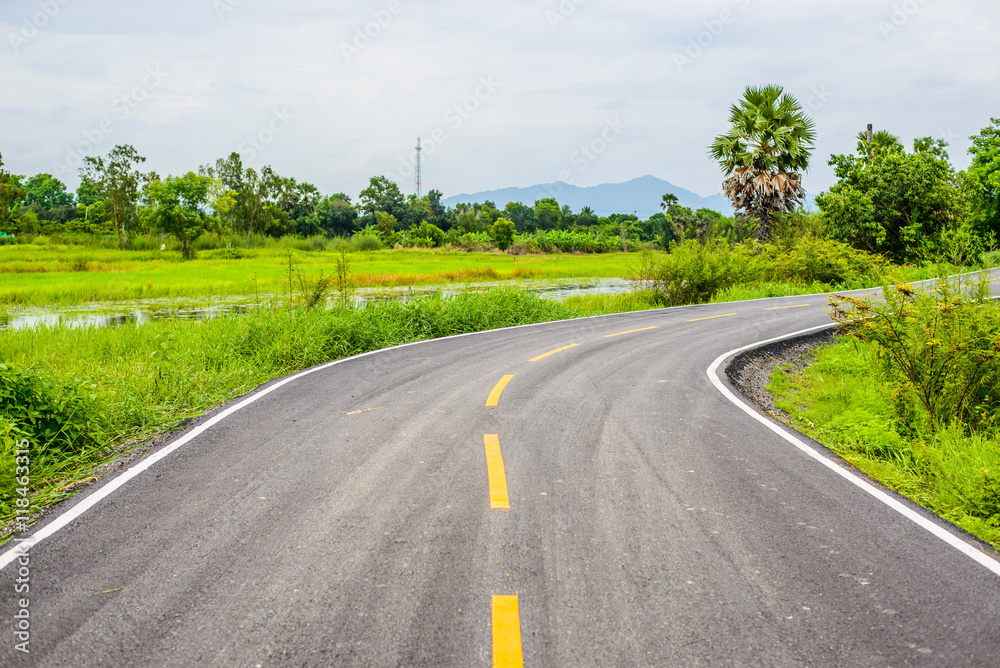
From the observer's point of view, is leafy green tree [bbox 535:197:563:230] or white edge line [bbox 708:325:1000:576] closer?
white edge line [bbox 708:325:1000:576]

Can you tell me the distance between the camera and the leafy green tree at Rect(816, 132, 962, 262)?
33.1m

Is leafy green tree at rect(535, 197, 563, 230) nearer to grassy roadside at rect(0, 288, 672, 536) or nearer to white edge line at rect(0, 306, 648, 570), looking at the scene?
grassy roadside at rect(0, 288, 672, 536)

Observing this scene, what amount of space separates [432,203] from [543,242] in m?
32.7

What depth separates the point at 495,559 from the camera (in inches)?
150

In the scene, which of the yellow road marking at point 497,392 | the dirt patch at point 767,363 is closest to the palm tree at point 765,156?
the dirt patch at point 767,363

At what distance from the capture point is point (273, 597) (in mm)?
3391

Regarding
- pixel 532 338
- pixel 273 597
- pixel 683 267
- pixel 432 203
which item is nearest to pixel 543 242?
pixel 432 203

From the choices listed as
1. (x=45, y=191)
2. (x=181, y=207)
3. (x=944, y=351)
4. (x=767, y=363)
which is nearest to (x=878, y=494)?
(x=944, y=351)

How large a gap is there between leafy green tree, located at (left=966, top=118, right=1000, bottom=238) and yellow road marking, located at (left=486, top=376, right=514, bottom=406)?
39536mm

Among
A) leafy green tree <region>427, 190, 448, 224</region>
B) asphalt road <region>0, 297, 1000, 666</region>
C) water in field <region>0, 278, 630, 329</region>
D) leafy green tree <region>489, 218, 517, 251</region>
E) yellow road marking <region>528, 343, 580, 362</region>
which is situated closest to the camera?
asphalt road <region>0, 297, 1000, 666</region>

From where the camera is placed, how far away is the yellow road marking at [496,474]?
15.4 ft

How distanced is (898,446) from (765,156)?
28.4 metres

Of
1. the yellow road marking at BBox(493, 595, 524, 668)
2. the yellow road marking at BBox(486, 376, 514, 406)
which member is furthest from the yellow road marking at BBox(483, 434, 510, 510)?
the yellow road marking at BBox(486, 376, 514, 406)

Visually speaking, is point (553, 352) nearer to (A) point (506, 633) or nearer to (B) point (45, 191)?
(A) point (506, 633)
